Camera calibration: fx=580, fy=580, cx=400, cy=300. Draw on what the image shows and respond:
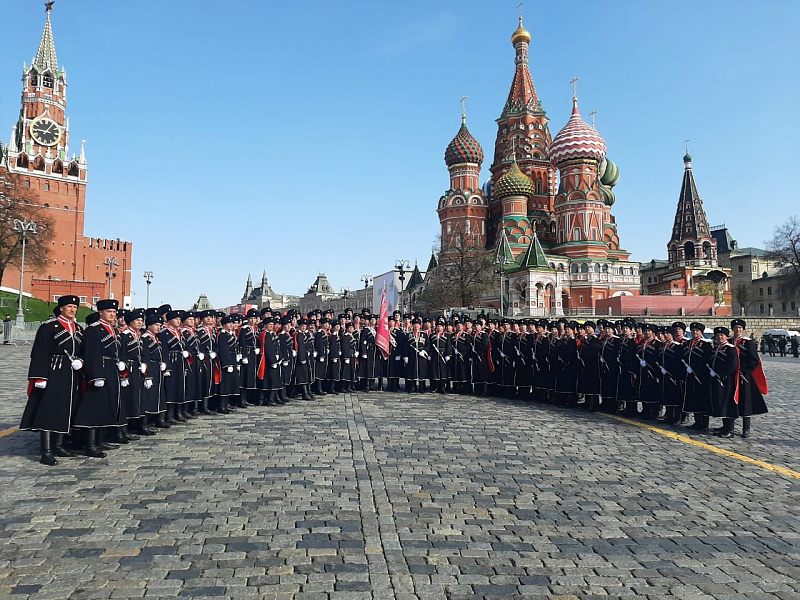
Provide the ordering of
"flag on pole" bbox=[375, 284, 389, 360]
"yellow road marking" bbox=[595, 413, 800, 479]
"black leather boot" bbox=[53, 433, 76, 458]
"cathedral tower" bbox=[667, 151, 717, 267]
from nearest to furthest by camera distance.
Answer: "yellow road marking" bbox=[595, 413, 800, 479]
"black leather boot" bbox=[53, 433, 76, 458]
"flag on pole" bbox=[375, 284, 389, 360]
"cathedral tower" bbox=[667, 151, 717, 267]

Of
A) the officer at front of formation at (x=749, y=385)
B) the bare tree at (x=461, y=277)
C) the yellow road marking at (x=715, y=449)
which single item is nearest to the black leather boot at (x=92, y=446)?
the yellow road marking at (x=715, y=449)

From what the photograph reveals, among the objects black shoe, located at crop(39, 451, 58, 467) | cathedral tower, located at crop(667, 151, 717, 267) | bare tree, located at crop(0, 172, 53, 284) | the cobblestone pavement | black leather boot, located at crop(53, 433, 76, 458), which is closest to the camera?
the cobblestone pavement

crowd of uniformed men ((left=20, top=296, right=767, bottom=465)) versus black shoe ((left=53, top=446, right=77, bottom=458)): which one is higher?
crowd of uniformed men ((left=20, top=296, right=767, bottom=465))

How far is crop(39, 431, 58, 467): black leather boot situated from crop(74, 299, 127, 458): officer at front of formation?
0.36 m

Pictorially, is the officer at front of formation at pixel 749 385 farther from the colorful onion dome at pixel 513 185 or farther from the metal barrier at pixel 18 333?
the colorful onion dome at pixel 513 185

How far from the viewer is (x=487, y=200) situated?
65.4 meters

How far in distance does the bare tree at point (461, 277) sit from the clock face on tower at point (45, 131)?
5252 cm

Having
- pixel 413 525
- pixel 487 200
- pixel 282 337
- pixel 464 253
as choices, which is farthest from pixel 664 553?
pixel 487 200

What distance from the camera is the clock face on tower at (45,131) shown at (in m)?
73.1

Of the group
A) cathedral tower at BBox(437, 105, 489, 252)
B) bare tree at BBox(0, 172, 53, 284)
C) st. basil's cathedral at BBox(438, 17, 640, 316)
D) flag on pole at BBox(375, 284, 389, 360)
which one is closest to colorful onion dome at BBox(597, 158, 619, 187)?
st. basil's cathedral at BBox(438, 17, 640, 316)

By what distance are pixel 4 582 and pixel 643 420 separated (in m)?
9.86

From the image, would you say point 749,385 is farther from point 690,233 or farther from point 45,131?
point 45,131

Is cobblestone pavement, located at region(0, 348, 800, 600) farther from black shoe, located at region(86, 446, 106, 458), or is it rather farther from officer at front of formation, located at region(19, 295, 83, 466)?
officer at front of formation, located at region(19, 295, 83, 466)

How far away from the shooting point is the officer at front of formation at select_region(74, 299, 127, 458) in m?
7.12
